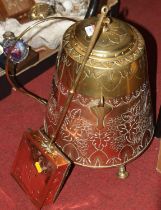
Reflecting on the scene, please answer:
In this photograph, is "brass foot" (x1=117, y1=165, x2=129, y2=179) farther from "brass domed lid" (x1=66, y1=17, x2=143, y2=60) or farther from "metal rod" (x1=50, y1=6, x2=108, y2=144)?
"brass domed lid" (x1=66, y1=17, x2=143, y2=60)

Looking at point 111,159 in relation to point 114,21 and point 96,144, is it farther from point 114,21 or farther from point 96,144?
point 114,21

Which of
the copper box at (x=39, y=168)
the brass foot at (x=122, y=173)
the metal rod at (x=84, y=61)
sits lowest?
the brass foot at (x=122, y=173)

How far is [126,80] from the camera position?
3.09 ft

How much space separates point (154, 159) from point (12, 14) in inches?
30.7

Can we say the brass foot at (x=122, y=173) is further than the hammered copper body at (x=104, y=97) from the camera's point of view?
Yes

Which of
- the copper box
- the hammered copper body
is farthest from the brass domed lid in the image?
the copper box

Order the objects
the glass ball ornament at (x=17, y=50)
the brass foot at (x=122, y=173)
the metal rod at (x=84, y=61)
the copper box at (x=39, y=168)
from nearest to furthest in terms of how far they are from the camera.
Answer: the metal rod at (x=84, y=61) → the copper box at (x=39, y=168) → the brass foot at (x=122, y=173) → the glass ball ornament at (x=17, y=50)

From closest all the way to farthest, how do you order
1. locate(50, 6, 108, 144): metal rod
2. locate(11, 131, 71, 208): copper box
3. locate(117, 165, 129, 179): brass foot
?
locate(50, 6, 108, 144): metal rod, locate(11, 131, 71, 208): copper box, locate(117, 165, 129, 179): brass foot

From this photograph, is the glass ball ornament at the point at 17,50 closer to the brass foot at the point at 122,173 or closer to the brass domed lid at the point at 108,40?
the brass domed lid at the point at 108,40

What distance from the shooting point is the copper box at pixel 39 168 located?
1.01 meters

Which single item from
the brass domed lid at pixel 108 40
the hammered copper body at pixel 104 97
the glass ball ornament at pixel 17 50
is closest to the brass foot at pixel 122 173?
the hammered copper body at pixel 104 97

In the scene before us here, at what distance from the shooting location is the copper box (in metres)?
1.01

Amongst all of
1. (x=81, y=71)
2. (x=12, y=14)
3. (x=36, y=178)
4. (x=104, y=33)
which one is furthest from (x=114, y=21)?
(x=12, y=14)

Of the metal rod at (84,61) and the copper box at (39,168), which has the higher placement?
the metal rod at (84,61)
